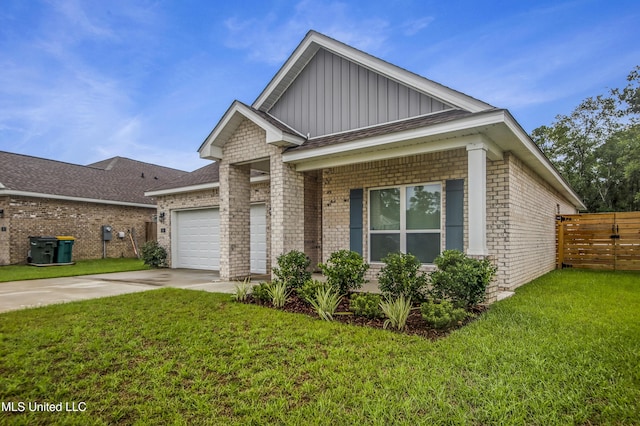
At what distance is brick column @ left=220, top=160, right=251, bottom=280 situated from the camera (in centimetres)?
856

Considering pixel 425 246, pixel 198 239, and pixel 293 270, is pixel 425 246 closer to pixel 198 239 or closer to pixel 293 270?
pixel 293 270

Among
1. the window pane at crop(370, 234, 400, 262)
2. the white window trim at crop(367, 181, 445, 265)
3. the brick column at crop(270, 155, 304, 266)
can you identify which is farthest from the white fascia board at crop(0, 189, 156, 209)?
the window pane at crop(370, 234, 400, 262)

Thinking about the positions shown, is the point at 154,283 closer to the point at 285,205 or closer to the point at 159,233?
the point at 285,205

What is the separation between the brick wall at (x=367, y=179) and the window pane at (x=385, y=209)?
6.1 inches

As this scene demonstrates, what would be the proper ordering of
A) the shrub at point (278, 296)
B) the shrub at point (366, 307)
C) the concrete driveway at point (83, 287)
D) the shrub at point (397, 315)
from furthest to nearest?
the concrete driveway at point (83, 287) < the shrub at point (278, 296) < the shrub at point (366, 307) < the shrub at point (397, 315)

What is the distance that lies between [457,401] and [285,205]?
225 inches

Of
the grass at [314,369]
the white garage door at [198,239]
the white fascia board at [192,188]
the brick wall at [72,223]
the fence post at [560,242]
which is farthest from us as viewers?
the brick wall at [72,223]

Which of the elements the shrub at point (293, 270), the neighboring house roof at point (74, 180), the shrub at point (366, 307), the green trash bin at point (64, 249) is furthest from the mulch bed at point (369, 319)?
Result: the neighboring house roof at point (74, 180)

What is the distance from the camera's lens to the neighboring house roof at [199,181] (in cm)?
1055

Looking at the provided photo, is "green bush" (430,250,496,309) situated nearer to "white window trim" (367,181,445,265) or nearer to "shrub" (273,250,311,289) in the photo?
"white window trim" (367,181,445,265)

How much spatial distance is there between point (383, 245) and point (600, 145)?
23.6m

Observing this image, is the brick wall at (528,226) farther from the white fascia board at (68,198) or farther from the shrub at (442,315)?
the white fascia board at (68,198)

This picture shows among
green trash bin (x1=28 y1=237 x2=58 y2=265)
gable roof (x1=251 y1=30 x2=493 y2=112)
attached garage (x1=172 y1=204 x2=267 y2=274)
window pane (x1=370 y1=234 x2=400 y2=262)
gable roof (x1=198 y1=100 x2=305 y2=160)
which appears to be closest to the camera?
gable roof (x1=251 y1=30 x2=493 y2=112)

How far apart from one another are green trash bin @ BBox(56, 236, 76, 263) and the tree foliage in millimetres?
28419
